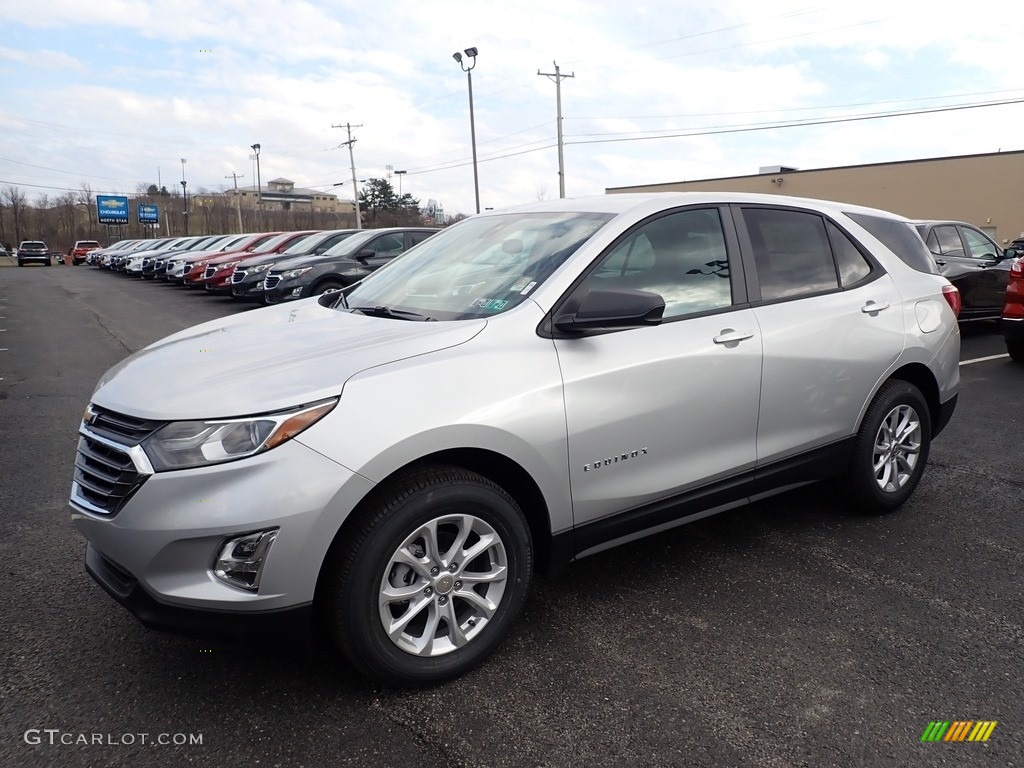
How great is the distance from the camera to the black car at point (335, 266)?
43.5 feet

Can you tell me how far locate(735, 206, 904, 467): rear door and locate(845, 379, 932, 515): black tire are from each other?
4.6 inches

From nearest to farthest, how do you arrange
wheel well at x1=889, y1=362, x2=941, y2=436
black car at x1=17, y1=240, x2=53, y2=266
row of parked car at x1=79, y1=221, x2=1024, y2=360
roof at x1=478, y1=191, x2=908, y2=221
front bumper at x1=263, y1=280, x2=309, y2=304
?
1. roof at x1=478, y1=191, x2=908, y2=221
2. wheel well at x1=889, y1=362, x2=941, y2=436
3. row of parked car at x1=79, y1=221, x2=1024, y2=360
4. front bumper at x1=263, y1=280, x2=309, y2=304
5. black car at x1=17, y1=240, x2=53, y2=266

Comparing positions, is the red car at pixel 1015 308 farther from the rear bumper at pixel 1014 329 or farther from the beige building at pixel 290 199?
the beige building at pixel 290 199

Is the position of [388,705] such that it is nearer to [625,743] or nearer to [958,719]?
[625,743]

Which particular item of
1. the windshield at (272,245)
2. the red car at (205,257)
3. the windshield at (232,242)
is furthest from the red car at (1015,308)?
the windshield at (232,242)

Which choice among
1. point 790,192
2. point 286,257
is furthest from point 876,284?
point 790,192

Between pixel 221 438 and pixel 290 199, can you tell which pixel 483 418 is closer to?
pixel 221 438

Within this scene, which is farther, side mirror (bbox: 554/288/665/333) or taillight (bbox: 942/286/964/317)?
taillight (bbox: 942/286/964/317)

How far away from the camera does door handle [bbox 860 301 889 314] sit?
12.9 feet

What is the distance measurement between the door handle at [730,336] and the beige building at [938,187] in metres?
32.8

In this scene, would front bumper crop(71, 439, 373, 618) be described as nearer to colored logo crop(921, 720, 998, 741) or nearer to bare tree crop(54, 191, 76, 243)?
colored logo crop(921, 720, 998, 741)

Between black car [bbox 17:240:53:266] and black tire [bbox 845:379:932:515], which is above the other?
black car [bbox 17:240:53:266]

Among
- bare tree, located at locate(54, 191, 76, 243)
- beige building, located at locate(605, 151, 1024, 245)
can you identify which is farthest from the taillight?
bare tree, located at locate(54, 191, 76, 243)

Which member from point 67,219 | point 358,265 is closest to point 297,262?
point 358,265
